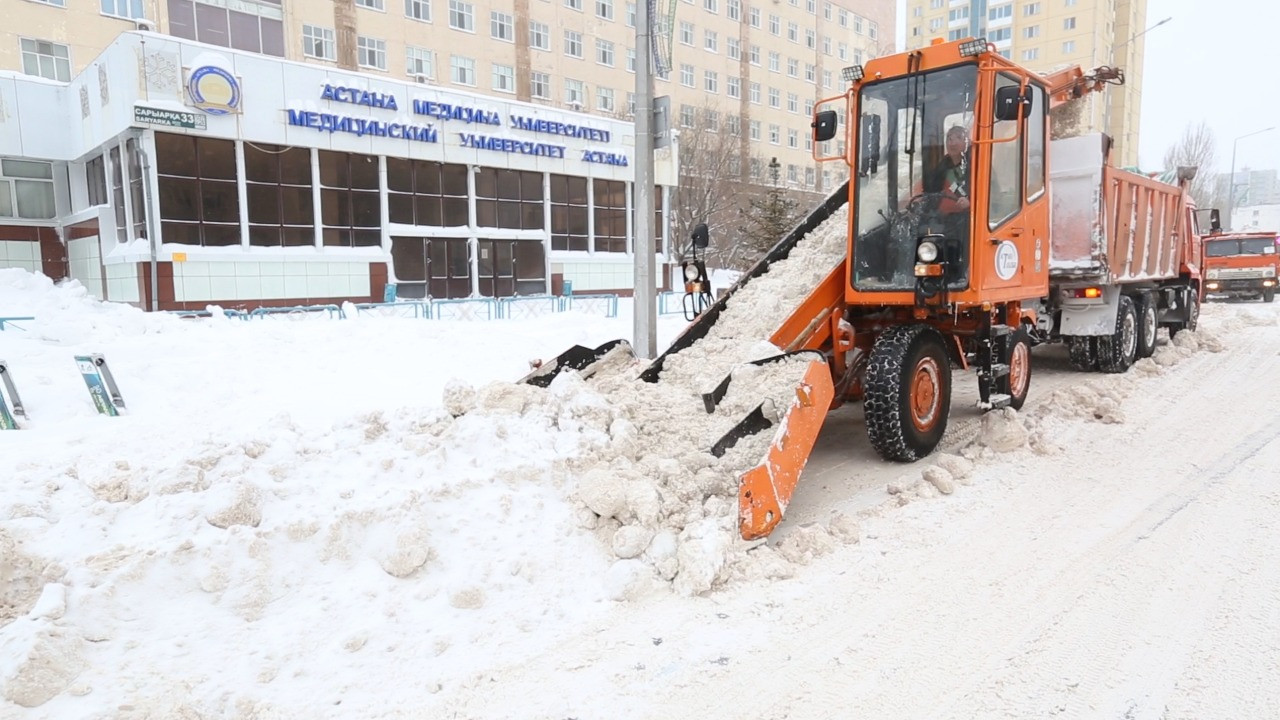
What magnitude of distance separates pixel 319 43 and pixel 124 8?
665cm

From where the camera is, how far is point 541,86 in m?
38.4

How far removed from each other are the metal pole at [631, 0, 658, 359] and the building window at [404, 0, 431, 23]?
28.9 m

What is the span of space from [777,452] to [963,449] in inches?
106

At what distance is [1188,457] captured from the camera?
21.5ft

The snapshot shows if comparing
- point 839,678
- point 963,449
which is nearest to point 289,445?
point 839,678

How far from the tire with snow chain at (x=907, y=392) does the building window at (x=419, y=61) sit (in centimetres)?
3180

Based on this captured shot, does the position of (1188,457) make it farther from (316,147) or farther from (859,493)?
(316,147)

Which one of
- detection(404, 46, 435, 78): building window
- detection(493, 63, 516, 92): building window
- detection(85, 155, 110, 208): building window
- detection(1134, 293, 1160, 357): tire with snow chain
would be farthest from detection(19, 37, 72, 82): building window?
detection(1134, 293, 1160, 357): tire with snow chain

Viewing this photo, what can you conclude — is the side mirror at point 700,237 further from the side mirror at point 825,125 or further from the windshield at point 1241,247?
the windshield at point 1241,247

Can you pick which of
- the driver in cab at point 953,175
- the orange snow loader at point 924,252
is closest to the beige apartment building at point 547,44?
the orange snow loader at point 924,252

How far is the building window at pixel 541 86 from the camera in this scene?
3788cm

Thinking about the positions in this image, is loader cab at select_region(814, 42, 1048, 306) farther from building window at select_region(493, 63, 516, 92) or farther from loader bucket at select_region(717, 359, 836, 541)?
building window at select_region(493, 63, 516, 92)

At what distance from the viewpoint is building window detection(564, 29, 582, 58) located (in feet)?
129

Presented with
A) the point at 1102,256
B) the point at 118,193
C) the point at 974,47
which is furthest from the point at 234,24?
the point at 1102,256
